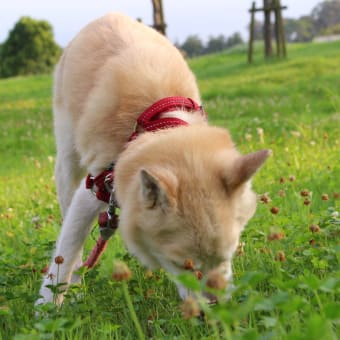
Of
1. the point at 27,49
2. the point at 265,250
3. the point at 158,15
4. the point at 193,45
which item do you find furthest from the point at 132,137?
the point at 193,45

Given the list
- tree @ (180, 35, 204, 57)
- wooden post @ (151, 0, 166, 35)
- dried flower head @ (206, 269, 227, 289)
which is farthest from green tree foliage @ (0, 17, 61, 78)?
dried flower head @ (206, 269, 227, 289)

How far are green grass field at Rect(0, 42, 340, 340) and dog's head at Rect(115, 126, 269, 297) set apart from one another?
22 cm

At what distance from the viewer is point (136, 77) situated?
11.4ft

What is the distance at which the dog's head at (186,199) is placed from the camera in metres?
2.47

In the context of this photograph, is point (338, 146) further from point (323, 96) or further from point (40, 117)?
point (40, 117)

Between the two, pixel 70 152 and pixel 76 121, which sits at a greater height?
pixel 76 121

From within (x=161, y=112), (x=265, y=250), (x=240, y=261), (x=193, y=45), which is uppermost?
(x=161, y=112)

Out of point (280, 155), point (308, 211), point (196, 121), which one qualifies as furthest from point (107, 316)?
point (280, 155)

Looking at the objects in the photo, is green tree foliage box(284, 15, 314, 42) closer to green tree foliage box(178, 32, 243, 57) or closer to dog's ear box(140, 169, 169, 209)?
green tree foliage box(178, 32, 243, 57)

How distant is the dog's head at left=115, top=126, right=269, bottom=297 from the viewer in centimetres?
247

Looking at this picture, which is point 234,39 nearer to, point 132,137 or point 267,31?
point 267,31

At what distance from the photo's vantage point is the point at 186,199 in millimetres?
2477

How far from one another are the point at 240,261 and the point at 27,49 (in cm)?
5318

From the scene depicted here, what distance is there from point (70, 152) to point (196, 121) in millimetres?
1411
